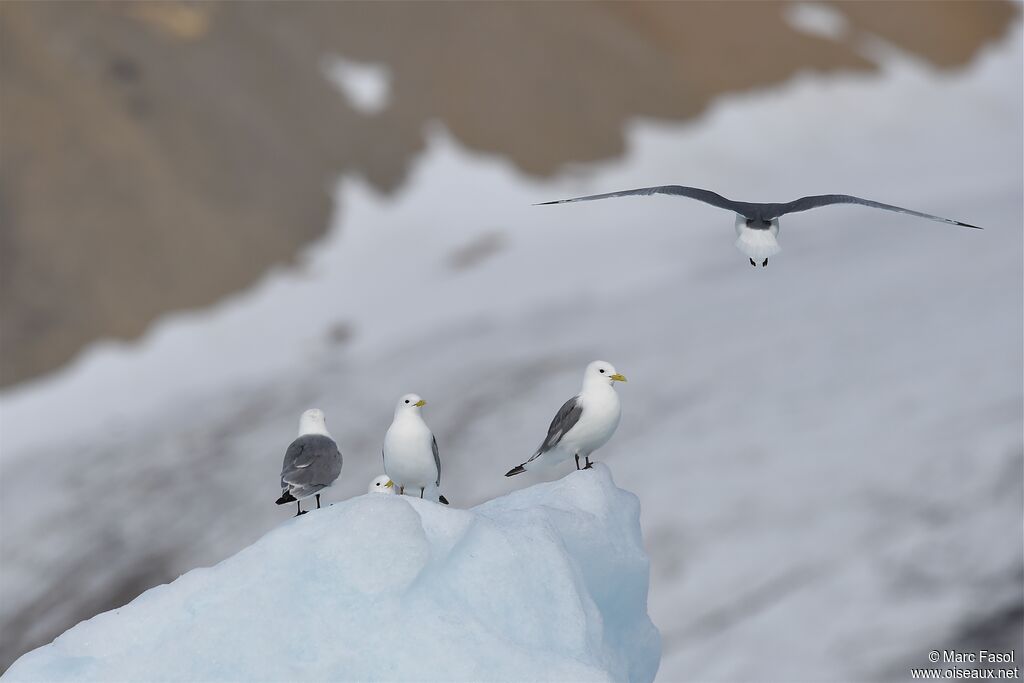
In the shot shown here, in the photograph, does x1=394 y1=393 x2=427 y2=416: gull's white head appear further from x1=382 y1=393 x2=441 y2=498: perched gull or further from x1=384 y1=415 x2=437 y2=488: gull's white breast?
x1=384 y1=415 x2=437 y2=488: gull's white breast

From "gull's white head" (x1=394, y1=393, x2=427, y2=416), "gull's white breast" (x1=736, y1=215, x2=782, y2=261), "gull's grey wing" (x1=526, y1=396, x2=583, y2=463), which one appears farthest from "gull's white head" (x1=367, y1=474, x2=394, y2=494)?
"gull's white breast" (x1=736, y1=215, x2=782, y2=261)

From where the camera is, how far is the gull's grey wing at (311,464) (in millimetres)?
11336

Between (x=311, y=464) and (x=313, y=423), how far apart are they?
2.84 feet

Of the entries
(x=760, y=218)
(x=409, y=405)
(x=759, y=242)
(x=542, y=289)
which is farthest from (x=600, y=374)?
(x=542, y=289)

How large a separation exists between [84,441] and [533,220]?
21.0m

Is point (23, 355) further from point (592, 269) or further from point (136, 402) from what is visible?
point (592, 269)

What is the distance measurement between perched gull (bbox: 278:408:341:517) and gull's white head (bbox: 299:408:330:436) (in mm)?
287

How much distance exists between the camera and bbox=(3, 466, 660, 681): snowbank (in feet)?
31.3

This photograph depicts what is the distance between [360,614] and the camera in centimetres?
983

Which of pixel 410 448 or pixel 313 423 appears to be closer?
pixel 410 448

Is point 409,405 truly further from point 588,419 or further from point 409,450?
point 588,419

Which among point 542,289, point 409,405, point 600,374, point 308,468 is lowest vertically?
point 308,468

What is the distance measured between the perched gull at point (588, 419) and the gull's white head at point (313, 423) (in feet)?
6.84

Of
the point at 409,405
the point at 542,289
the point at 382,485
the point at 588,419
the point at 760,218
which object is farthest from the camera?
the point at 542,289
